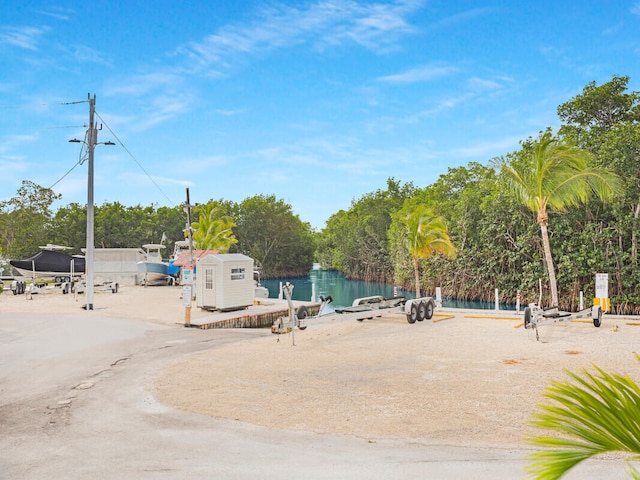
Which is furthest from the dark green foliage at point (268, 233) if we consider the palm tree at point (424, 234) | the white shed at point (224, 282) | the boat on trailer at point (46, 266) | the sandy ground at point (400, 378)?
the sandy ground at point (400, 378)

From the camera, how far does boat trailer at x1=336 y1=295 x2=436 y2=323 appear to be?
17.8 meters

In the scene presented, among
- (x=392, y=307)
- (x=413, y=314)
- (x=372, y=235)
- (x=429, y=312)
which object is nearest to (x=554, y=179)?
(x=429, y=312)

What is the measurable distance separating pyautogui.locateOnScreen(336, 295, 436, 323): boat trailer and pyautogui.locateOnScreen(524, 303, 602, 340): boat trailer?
Answer: 14.5 ft

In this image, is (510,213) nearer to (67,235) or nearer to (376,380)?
(376,380)

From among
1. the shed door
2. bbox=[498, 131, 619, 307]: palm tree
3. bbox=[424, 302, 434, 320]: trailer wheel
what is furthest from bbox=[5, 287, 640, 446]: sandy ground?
the shed door

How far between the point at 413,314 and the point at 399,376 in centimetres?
867

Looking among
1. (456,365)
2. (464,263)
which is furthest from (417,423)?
(464,263)

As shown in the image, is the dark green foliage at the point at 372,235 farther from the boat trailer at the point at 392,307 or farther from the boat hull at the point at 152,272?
the boat trailer at the point at 392,307

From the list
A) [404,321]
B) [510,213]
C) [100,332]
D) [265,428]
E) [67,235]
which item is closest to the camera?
[265,428]

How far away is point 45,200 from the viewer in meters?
75.2

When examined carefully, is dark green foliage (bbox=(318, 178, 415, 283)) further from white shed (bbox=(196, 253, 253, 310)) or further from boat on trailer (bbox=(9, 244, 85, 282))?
white shed (bbox=(196, 253, 253, 310))

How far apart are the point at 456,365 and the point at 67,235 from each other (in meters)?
73.1

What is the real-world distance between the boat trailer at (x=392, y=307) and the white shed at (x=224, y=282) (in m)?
6.53

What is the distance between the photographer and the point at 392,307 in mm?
18922
